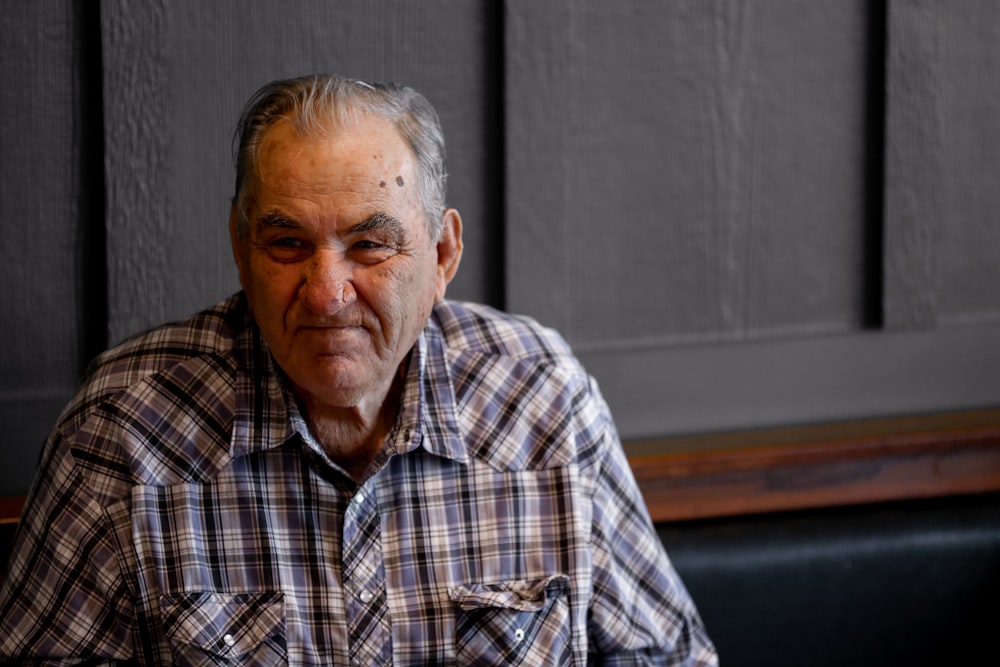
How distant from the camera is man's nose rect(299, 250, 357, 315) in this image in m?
1.33

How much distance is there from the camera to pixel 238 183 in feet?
4.57

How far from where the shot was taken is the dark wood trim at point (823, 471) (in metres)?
1.94

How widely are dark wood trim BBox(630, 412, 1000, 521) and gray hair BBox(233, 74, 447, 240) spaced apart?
713mm

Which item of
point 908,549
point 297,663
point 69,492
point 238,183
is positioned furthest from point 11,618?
point 908,549

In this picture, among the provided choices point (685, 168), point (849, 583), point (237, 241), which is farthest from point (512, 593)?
point (685, 168)

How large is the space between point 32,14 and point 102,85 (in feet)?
0.41

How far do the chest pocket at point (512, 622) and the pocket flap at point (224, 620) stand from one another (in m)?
0.22

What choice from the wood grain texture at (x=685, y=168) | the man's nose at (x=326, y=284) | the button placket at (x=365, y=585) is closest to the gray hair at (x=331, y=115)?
the man's nose at (x=326, y=284)

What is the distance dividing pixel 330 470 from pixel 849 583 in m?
0.88

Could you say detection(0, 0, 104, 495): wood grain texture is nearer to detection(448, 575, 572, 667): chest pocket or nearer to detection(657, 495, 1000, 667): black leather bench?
detection(448, 575, 572, 667): chest pocket

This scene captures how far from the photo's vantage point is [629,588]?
5.25ft

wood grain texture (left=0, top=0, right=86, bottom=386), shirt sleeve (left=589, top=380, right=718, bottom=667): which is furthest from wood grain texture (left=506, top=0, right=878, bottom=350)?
wood grain texture (left=0, top=0, right=86, bottom=386)

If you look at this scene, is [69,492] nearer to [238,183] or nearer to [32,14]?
[238,183]

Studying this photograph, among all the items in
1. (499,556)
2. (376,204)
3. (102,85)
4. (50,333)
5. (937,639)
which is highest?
(102,85)
